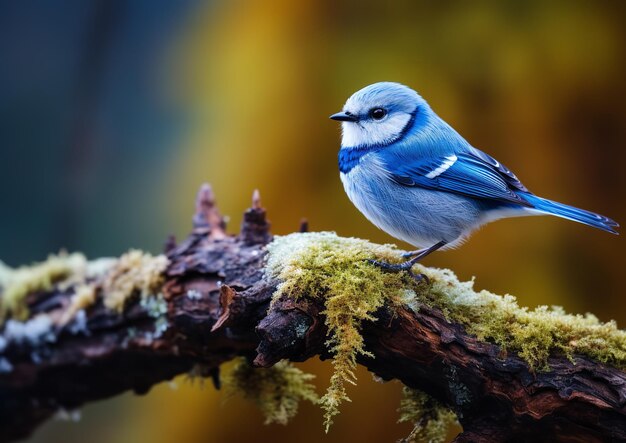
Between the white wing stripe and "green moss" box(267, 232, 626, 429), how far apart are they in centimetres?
36

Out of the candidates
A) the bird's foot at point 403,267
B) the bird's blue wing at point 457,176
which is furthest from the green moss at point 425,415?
the bird's blue wing at point 457,176

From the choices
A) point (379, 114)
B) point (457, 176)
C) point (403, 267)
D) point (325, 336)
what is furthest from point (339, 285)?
point (379, 114)

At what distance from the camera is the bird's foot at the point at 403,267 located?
2128 mm

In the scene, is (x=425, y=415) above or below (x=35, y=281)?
below

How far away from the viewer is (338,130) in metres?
3.81

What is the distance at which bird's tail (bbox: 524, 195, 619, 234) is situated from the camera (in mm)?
2162

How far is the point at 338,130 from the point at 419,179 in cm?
156

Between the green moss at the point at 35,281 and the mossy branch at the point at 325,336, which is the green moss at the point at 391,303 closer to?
the mossy branch at the point at 325,336

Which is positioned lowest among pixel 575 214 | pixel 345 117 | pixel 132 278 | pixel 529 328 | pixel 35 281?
pixel 35 281

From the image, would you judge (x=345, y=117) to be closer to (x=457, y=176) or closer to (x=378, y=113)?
(x=378, y=113)

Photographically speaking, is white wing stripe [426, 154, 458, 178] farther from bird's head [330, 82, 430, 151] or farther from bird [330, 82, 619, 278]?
bird's head [330, 82, 430, 151]

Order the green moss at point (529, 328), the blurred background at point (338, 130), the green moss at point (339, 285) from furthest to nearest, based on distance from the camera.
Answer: the blurred background at point (338, 130) < the green moss at point (529, 328) < the green moss at point (339, 285)

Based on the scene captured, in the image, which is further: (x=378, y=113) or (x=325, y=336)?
(x=378, y=113)

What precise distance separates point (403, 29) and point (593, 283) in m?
1.88
